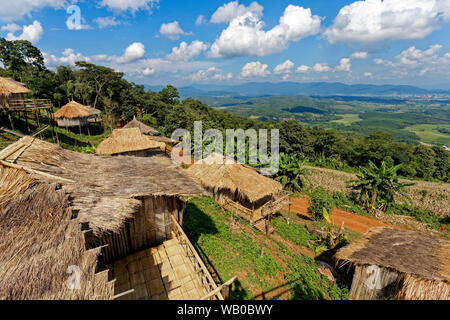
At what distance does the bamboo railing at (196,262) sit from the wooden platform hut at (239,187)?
5.35m

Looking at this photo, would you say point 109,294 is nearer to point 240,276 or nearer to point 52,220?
point 52,220

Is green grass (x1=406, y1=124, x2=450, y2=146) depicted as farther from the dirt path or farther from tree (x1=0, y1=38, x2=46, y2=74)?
tree (x1=0, y1=38, x2=46, y2=74)

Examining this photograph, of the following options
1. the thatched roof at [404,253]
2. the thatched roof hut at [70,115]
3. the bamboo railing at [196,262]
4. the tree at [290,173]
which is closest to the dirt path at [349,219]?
the tree at [290,173]

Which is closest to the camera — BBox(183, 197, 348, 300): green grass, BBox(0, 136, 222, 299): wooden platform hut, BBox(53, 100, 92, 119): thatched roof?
BBox(0, 136, 222, 299): wooden platform hut

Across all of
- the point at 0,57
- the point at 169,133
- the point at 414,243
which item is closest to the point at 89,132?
the point at 169,133

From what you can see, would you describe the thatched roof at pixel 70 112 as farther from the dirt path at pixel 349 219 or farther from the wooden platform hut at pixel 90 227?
the dirt path at pixel 349 219

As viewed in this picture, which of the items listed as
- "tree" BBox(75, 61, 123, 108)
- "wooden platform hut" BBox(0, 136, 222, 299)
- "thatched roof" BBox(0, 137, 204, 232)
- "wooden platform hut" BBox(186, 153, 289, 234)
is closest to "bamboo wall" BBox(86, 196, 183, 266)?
"wooden platform hut" BBox(0, 136, 222, 299)

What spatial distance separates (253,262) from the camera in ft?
27.8

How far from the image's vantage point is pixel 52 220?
3.92 meters

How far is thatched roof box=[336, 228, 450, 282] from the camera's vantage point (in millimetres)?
5715

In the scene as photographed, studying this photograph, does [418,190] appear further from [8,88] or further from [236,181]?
[8,88]

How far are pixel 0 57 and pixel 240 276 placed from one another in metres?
49.2

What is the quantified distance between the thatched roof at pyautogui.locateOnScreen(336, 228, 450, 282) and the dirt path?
6.07 m

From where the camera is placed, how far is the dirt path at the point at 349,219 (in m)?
14.5
